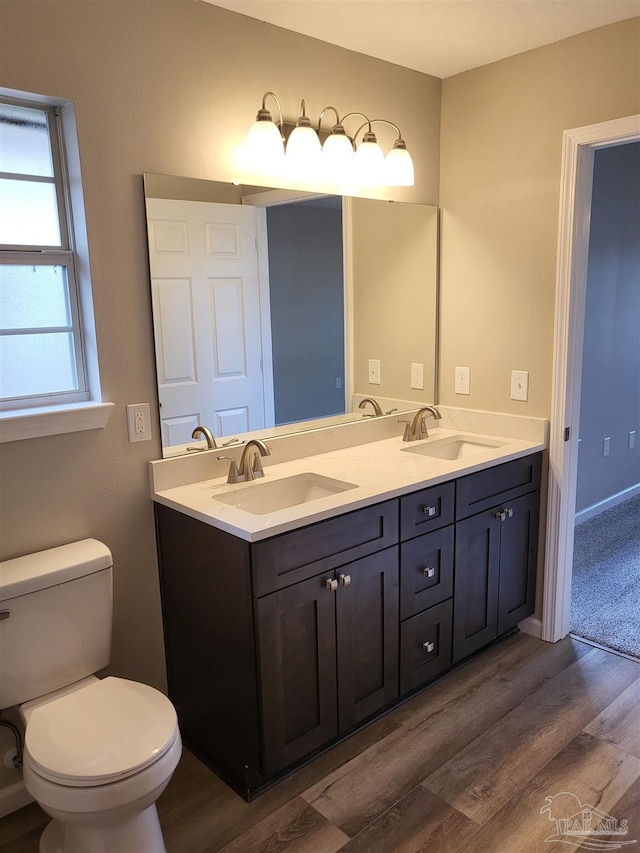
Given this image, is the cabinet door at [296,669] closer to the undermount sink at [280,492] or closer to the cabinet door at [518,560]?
the undermount sink at [280,492]

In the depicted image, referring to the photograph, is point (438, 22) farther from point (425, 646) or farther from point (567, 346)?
point (425, 646)

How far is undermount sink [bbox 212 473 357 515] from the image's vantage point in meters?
2.20

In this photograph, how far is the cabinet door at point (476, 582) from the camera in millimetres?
2486

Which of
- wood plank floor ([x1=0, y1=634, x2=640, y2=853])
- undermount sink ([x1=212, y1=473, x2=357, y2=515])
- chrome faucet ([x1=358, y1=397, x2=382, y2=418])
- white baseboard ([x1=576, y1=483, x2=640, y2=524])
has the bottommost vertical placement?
wood plank floor ([x1=0, y1=634, x2=640, y2=853])

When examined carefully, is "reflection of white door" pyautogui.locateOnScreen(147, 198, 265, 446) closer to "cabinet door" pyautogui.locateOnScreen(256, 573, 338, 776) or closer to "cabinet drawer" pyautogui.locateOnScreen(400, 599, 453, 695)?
"cabinet door" pyautogui.locateOnScreen(256, 573, 338, 776)

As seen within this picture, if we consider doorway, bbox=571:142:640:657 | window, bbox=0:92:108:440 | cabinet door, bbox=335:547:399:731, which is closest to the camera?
window, bbox=0:92:108:440

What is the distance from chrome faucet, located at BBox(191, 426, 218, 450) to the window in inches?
14.2

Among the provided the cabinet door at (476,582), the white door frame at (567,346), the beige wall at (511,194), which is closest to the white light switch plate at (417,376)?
the beige wall at (511,194)

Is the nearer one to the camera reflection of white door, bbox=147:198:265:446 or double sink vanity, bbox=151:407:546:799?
double sink vanity, bbox=151:407:546:799

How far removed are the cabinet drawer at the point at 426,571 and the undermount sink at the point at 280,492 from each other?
1.07 feet

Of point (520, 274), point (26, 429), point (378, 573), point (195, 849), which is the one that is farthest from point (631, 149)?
point (195, 849)

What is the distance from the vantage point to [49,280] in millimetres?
1978

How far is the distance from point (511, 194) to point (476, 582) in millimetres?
1572

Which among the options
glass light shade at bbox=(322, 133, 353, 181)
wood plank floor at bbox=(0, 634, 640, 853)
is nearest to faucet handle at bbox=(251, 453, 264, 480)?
wood plank floor at bbox=(0, 634, 640, 853)
